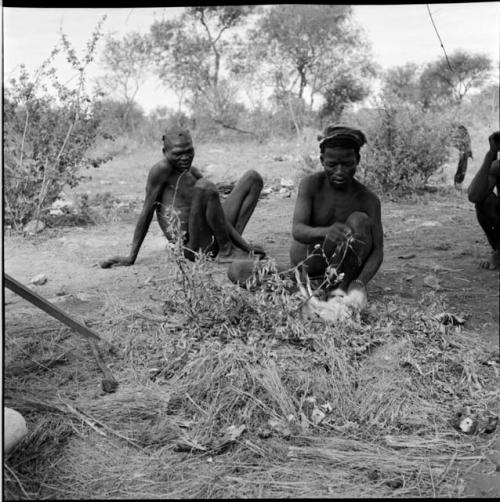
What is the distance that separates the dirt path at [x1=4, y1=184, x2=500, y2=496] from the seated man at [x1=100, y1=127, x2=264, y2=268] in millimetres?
302

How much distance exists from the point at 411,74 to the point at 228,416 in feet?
66.4

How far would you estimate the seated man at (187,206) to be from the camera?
4621 mm

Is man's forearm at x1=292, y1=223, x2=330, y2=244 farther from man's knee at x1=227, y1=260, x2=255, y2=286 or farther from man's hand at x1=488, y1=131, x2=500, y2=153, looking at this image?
man's hand at x1=488, y1=131, x2=500, y2=153

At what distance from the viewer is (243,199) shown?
525 centimetres

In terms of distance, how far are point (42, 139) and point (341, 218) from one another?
4017 mm

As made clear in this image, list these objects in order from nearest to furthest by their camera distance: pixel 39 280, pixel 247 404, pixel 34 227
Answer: pixel 247 404 → pixel 39 280 → pixel 34 227

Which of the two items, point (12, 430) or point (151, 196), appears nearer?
point (12, 430)

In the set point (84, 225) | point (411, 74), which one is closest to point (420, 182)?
point (84, 225)

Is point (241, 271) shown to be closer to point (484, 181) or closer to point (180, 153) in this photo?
point (180, 153)

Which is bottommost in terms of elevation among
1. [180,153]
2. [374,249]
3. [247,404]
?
[247,404]

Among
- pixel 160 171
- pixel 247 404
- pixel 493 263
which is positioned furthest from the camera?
pixel 493 263

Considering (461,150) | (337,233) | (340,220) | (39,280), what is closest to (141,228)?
(39,280)

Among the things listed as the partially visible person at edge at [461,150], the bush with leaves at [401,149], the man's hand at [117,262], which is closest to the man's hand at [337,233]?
the man's hand at [117,262]

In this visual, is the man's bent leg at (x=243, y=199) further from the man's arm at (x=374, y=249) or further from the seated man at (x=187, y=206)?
the man's arm at (x=374, y=249)
